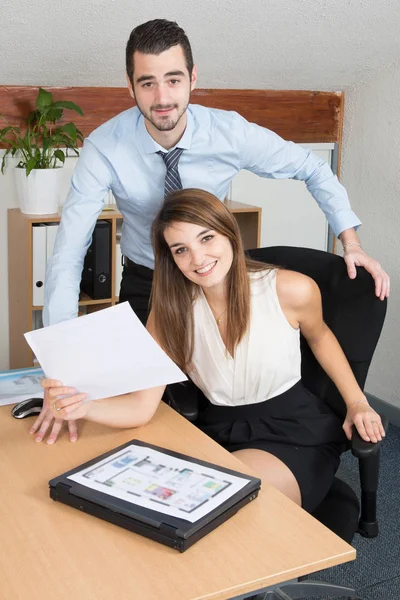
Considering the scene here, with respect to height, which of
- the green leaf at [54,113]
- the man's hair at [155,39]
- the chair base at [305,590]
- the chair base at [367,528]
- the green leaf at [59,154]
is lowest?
the chair base at [305,590]

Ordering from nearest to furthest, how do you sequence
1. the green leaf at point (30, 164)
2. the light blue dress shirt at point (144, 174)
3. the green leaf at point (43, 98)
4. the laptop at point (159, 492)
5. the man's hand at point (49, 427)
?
the laptop at point (159, 492) < the man's hand at point (49, 427) < the light blue dress shirt at point (144, 174) < the green leaf at point (43, 98) < the green leaf at point (30, 164)

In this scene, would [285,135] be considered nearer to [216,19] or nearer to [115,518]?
[216,19]

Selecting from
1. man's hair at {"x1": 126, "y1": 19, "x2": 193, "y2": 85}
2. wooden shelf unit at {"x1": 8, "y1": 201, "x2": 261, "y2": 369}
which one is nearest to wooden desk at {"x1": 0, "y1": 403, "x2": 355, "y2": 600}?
man's hair at {"x1": 126, "y1": 19, "x2": 193, "y2": 85}

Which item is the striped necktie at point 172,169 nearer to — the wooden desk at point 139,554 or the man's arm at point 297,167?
the man's arm at point 297,167

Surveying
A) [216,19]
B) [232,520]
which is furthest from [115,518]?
[216,19]

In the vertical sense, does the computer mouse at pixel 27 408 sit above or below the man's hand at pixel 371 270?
below

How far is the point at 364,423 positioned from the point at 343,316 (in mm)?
278

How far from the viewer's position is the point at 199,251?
73.7 inches

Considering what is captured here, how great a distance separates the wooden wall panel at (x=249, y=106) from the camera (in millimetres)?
3236

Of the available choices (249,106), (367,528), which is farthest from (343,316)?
(249,106)

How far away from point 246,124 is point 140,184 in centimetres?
36

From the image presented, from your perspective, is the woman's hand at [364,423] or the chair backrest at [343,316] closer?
the woman's hand at [364,423]

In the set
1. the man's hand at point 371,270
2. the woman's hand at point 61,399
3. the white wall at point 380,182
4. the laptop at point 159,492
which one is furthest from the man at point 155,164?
the white wall at point 380,182

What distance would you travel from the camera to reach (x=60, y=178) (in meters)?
3.50
